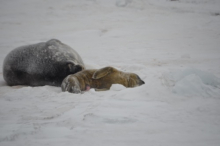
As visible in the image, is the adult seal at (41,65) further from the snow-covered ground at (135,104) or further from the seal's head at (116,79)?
the seal's head at (116,79)

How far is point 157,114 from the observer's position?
106 inches

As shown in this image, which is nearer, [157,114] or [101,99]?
[157,114]

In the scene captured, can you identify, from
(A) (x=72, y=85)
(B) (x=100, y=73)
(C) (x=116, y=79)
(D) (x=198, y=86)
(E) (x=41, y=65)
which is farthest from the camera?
(E) (x=41, y=65)

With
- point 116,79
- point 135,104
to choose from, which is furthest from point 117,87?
point 135,104

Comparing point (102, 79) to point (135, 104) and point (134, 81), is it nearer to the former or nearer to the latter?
point (134, 81)

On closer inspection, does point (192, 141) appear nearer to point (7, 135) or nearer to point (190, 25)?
point (7, 135)

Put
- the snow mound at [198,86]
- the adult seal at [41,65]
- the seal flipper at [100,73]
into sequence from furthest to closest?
1. the adult seal at [41,65]
2. the seal flipper at [100,73]
3. the snow mound at [198,86]

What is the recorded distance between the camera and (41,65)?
4.42 meters

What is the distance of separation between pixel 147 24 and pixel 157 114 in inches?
332

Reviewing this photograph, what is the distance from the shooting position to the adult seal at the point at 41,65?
4.30m

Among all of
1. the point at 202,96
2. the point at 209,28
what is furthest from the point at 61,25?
the point at 202,96

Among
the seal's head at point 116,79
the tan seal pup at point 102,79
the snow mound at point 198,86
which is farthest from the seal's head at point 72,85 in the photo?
the snow mound at point 198,86

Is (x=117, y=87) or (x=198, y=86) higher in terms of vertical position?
(x=198, y=86)

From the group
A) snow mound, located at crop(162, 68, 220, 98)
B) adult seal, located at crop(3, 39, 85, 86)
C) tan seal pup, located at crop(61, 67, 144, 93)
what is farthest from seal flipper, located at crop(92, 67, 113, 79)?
snow mound, located at crop(162, 68, 220, 98)
